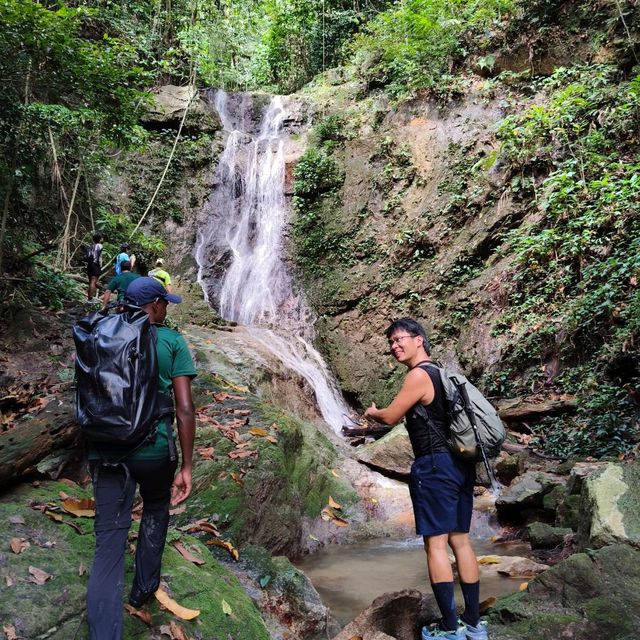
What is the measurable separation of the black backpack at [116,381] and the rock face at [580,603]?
2563 millimetres

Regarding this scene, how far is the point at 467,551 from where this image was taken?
3.12 meters

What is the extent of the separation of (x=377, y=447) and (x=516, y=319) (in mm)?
4009

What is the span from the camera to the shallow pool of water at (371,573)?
174 inches

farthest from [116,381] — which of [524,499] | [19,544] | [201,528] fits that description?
[524,499]

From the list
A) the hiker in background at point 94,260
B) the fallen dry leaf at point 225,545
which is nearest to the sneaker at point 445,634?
the fallen dry leaf at point 225,545

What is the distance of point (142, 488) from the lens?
2527 mm

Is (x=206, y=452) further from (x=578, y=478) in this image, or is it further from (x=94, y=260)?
(x=94, y=260)

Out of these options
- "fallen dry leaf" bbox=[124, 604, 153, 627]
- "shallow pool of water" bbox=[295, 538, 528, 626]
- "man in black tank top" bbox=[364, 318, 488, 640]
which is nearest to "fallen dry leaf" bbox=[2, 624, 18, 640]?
"fallen dry leaf" bbox=[124, 604, 153, 627]

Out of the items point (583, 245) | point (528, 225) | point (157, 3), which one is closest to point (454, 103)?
point (528, 225)

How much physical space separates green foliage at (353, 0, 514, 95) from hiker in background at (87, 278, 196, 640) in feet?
43.3

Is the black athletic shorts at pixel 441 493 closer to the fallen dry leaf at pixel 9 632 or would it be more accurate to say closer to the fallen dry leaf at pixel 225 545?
the fallen dry leaf at pixel 225 545

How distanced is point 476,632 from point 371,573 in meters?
2.25

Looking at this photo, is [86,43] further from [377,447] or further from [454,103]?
[454,103]

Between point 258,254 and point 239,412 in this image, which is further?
point 258,254
